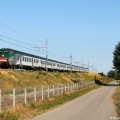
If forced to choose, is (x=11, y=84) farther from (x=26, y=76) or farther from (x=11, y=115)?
(x=11, y=115)

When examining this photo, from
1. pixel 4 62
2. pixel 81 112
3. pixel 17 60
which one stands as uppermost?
pixel 17 60

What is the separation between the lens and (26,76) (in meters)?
59.0

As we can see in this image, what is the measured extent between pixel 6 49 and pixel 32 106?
127 feet

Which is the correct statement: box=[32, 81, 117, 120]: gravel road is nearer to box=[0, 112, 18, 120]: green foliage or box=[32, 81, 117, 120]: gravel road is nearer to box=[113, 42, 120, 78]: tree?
box=[0, 112, 18, 120]: green foliage

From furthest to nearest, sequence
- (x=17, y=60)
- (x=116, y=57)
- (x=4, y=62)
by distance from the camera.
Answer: (x=116, y=57)
(x=17, y=60)
(x=4, y=62)

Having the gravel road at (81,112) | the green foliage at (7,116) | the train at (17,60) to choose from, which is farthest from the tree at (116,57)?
the green foliage at (7,116)

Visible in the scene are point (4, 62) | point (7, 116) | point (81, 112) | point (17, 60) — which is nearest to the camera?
point (7, 116)

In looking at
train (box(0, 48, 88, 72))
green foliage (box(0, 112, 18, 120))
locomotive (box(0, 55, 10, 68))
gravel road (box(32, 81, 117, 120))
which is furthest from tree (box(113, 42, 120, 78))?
green foliage (box(0, 112, 18, 120))

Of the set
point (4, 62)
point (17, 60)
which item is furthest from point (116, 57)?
point (4, 62)

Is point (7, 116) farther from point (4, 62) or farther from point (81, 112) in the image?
point (4, 62)

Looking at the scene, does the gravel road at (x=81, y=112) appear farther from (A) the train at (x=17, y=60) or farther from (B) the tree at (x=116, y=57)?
(B) the tree at (x=116, y=57)

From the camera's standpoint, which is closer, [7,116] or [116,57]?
[7,116]

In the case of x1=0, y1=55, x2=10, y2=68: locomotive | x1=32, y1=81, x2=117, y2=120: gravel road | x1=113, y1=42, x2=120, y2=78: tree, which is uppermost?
x1=113, y1=42, x2=120, y2=78: tree

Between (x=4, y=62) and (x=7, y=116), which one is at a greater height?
(x=4, y=62)
